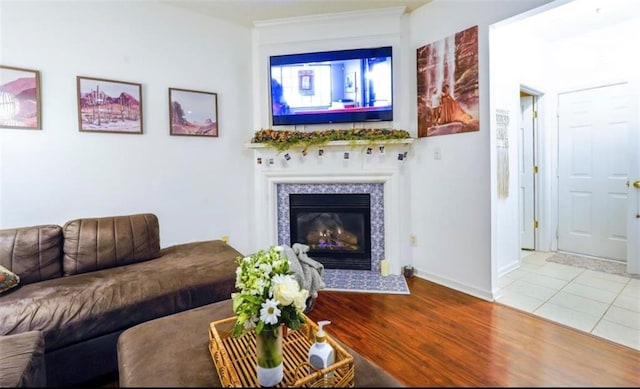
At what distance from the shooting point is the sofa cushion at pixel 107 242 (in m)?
2.18

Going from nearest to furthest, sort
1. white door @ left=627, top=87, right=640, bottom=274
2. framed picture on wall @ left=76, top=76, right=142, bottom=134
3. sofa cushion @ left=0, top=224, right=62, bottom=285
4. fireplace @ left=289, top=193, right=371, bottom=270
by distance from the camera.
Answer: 1. sofa cushion @ left=0, top=224, right=62, bottom=285
2. framed picture on wall @ left=76, top=76, right=142, bottom=134
3. white door @ left=627, top=87, right=640, bottom=274
4. fireplace @ left=289, top=193, right=371, bottom=270

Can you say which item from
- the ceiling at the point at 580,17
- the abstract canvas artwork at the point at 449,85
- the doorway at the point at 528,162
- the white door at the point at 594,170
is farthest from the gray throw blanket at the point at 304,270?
the white door at the point at 594,170

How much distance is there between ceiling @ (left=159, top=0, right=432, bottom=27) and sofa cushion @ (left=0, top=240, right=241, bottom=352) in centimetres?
234

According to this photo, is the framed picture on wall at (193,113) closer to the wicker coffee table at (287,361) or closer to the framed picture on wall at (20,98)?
the framed picture on wall at (20,98)

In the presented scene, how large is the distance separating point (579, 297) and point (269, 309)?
291 centimetres

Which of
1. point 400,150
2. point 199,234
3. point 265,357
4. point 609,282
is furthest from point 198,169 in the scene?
point 609,282

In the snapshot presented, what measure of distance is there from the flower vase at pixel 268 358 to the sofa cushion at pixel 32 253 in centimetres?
186

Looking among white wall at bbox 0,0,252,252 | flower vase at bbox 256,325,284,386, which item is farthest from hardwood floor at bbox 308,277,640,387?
white wall at bbox 0,0,252,252

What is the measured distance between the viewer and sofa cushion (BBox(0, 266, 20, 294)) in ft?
5.90

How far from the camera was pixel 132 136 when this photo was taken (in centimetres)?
282

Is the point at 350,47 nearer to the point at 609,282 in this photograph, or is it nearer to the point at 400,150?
the point at 400,150

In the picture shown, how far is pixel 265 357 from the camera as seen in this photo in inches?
42.4

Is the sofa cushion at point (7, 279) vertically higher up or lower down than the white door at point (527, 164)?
lower down

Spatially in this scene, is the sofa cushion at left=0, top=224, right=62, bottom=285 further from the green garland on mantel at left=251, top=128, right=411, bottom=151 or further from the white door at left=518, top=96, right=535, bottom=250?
the white door at left=518, top=96, right=535, bottom=250
